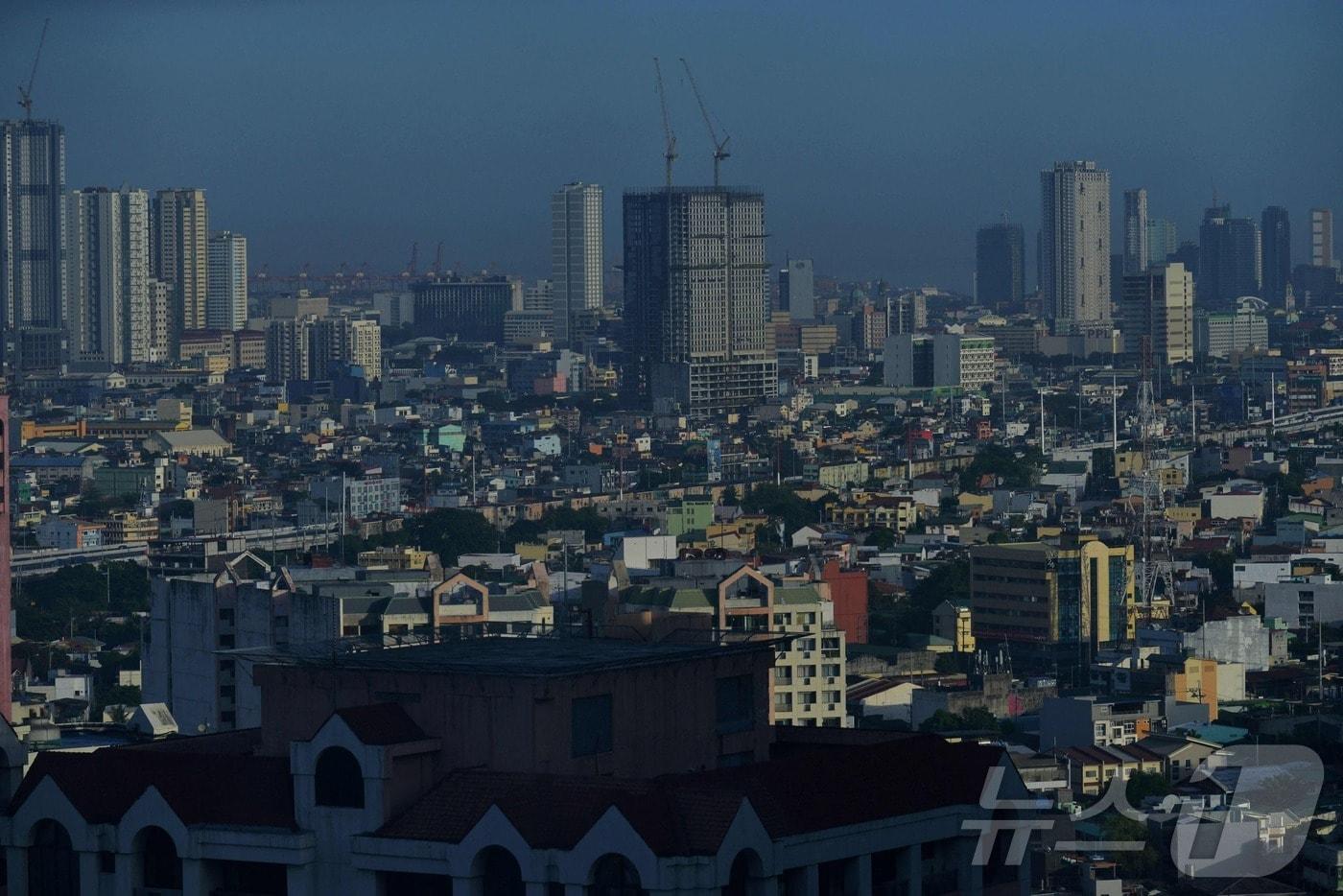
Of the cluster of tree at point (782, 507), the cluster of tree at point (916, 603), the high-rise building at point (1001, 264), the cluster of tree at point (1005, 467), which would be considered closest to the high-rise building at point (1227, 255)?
the high-rise building at point (1001, 264)

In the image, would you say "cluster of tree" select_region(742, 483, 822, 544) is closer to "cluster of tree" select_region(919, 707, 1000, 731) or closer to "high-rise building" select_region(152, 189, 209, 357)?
"cluster of tree" select_region(919, 707, 1000, 731)

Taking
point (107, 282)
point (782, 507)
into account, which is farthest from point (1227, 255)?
point (782, 507)

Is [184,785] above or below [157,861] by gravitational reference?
above

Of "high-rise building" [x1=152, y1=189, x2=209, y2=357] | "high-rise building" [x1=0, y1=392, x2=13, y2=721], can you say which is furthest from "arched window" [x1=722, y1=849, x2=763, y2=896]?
"high-rise building" [x1=152, y1=189, x2=209, y2=357]

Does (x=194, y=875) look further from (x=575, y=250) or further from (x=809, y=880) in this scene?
(x=575, y=250)

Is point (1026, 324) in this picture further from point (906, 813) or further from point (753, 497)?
point (906, 813)

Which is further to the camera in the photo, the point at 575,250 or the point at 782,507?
the point at 575,250

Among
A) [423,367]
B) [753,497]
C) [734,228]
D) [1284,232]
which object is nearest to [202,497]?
[753,497]
